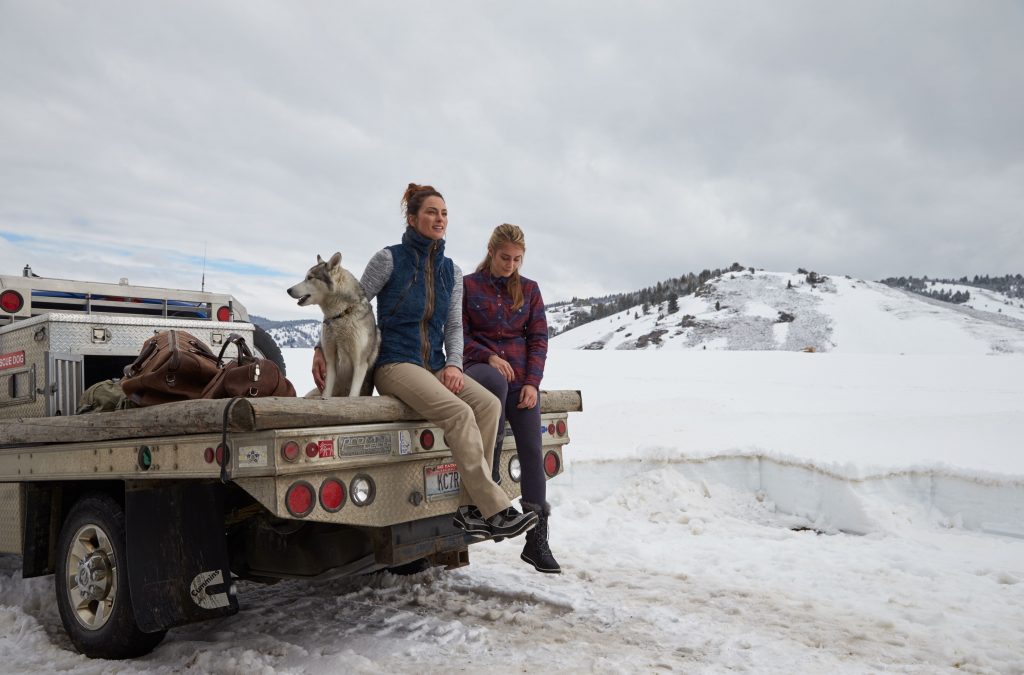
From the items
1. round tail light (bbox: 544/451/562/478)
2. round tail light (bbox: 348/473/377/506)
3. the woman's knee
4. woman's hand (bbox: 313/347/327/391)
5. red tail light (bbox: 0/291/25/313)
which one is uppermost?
red tail light (bbox: 0/291/25/313)

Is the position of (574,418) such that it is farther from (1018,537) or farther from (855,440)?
(1018,537)

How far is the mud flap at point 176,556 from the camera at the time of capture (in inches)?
146

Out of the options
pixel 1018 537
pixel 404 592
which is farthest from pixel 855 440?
pixel 404 592

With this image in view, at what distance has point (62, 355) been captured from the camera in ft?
15.0

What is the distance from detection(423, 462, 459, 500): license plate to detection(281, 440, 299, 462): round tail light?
0.89m

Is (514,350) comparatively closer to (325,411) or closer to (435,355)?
(435,355)

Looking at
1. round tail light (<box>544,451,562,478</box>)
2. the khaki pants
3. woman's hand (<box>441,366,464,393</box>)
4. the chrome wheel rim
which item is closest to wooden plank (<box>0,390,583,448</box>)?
the khaki pants

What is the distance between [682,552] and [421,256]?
3427 millimetres

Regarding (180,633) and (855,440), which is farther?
(855,440)

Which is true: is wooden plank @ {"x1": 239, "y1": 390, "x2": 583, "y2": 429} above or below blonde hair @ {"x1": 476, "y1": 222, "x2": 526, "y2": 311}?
below

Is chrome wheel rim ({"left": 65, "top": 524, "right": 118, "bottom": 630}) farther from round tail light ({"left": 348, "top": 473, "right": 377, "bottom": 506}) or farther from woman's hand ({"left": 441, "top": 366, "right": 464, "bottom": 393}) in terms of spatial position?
woman's hand ({"left": 441, "top": 366, "right": 464, "bottom": 393})

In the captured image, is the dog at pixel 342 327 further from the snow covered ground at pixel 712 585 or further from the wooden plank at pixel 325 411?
the snow covered ground at pixel 712 585

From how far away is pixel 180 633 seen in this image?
14.7ft

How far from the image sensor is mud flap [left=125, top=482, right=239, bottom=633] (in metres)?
3.71
